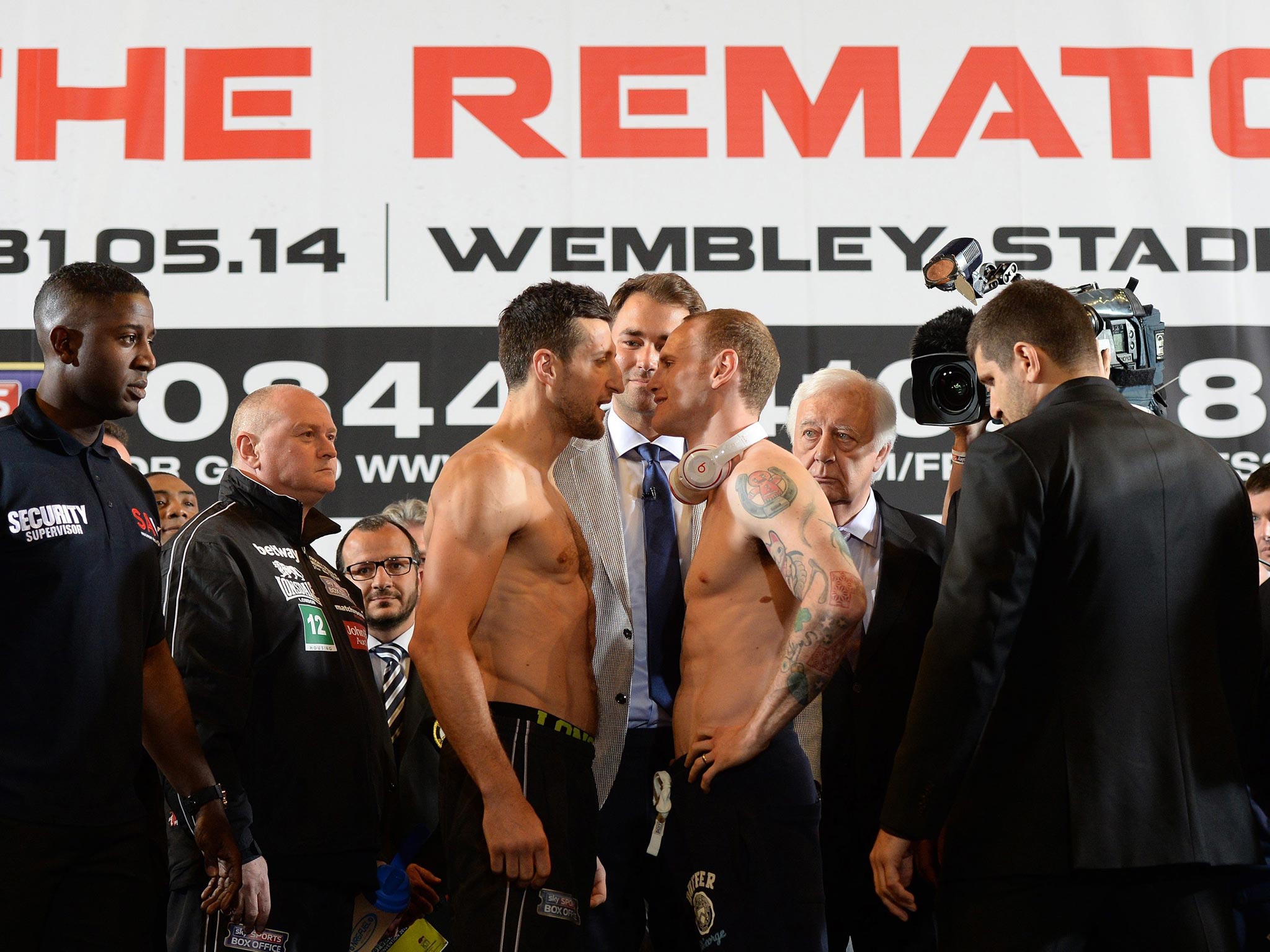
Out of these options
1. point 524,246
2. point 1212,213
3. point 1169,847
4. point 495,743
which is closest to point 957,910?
point 1169,847

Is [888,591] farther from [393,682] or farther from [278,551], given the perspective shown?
[393,682]

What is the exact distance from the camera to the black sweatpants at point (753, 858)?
2.34 metres

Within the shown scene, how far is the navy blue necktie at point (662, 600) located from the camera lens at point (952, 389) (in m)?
0.70

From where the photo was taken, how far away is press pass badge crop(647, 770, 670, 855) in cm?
250

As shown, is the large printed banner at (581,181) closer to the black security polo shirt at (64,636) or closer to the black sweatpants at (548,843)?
the black security polo shirt at (64,636)

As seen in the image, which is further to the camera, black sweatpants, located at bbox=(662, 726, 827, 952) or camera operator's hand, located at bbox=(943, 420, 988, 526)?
camera operator's hand, located at bbox=(943, 420, 988, 526)

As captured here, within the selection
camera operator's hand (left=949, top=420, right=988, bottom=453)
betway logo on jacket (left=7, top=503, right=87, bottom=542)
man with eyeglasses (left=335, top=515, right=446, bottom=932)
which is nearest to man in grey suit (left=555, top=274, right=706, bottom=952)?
man with eyeglasses (left=335, top=515, right=446, bottom=932)

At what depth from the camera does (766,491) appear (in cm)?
248

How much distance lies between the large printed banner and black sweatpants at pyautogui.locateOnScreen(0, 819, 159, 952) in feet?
7.81

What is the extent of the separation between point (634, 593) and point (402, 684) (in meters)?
1.16

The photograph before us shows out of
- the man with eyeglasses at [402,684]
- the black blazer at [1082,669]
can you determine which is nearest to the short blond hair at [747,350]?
the black blazer at [1082,669]

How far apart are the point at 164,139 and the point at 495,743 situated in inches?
129

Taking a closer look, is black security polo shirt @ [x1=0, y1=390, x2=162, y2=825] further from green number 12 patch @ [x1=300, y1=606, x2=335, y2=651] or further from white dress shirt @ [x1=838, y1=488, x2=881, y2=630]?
white dress shirt @ [x1=838, y1=488, x2=881, y2=630]

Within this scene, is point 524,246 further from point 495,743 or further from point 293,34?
point 495,743
